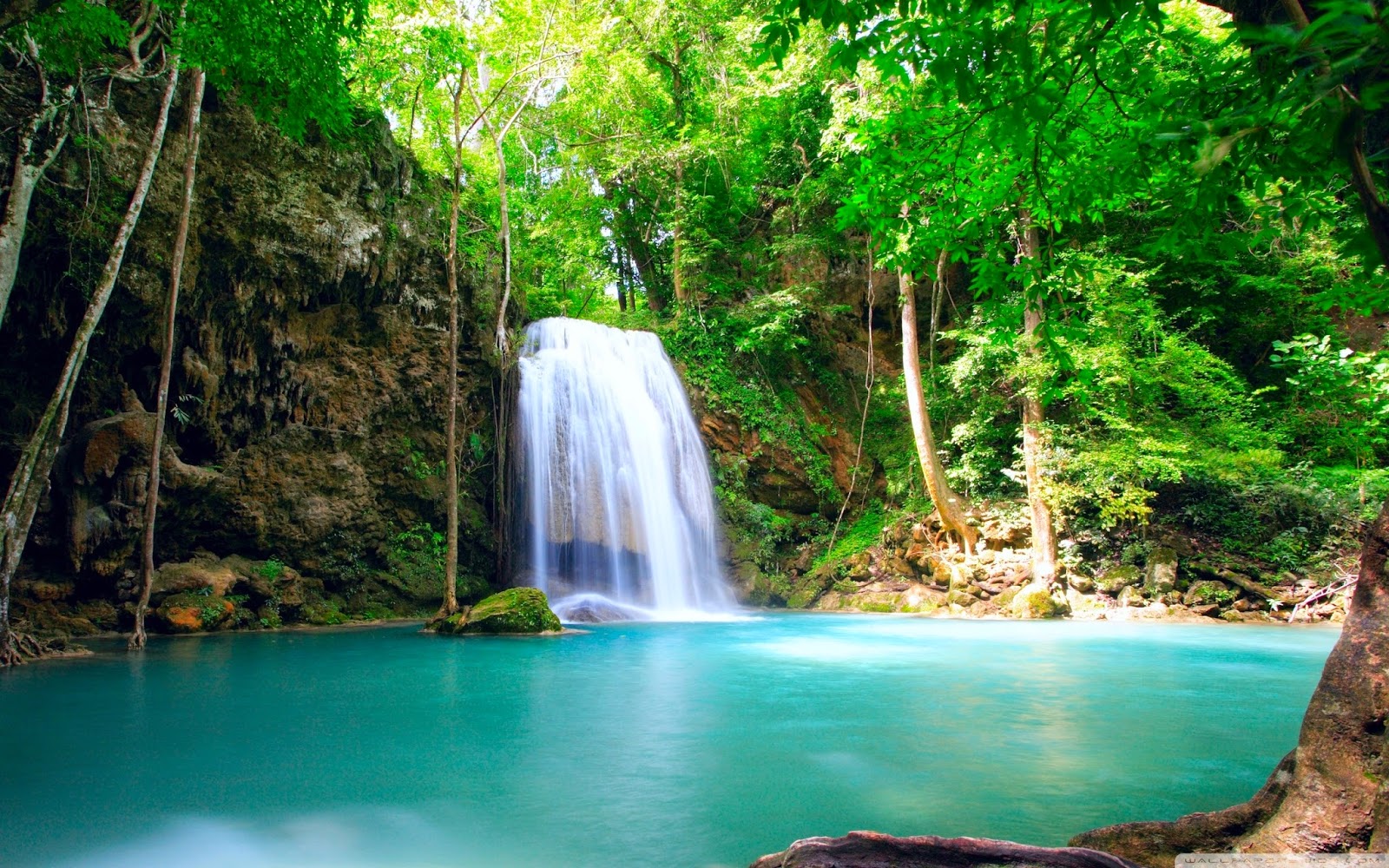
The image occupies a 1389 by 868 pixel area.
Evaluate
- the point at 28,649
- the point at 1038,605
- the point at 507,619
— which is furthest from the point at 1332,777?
the point at 1038,605

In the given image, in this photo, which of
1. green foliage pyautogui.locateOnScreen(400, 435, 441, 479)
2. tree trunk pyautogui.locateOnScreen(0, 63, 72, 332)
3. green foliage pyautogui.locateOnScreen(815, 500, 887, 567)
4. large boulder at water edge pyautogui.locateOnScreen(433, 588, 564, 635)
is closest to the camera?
tree trunk pyautogui.locateOnScreen(0, 63, 72, 332)

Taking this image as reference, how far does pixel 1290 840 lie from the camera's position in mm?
2221

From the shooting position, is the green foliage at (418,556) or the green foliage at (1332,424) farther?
the green foliage at (418,556)

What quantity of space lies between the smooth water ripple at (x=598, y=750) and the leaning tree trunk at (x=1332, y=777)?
0.76 metres

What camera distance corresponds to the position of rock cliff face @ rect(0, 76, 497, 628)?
384 inches

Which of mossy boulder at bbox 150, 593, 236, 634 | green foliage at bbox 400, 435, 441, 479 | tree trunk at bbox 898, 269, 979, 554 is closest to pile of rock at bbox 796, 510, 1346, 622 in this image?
tree trunk at bbox 898, 269, 979, 554

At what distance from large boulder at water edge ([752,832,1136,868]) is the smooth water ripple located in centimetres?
97

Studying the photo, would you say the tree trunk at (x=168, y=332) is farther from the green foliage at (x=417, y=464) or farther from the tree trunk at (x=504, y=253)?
the tree trunk at (x=504, y=253)

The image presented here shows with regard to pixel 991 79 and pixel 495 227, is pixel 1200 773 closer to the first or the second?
pixel 991 79

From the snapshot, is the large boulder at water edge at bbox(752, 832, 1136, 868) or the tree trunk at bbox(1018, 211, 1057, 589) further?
the tree trunk at bbox(1018, 211, 1057, 589)

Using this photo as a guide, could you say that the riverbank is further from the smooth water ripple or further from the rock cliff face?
the rock cliff face

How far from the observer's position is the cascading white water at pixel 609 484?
15.1m

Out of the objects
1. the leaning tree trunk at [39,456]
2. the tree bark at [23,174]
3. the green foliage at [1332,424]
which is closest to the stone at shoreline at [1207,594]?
the green foliage at [1332,424]

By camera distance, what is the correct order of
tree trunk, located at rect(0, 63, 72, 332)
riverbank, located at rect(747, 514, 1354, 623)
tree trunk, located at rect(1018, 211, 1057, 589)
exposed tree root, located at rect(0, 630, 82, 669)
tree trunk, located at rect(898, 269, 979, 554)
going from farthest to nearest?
tree trunk, located at rect(898, 269, 979, 554), tree trunk, located at rect(1018, 211, 1057, 589), riverbank, located at rect(747, 514, 1354, 623), exposed tree root, located at rect(0, 630, 82, 669), tree trunk, located at rect(0, 63, 72, 332)
